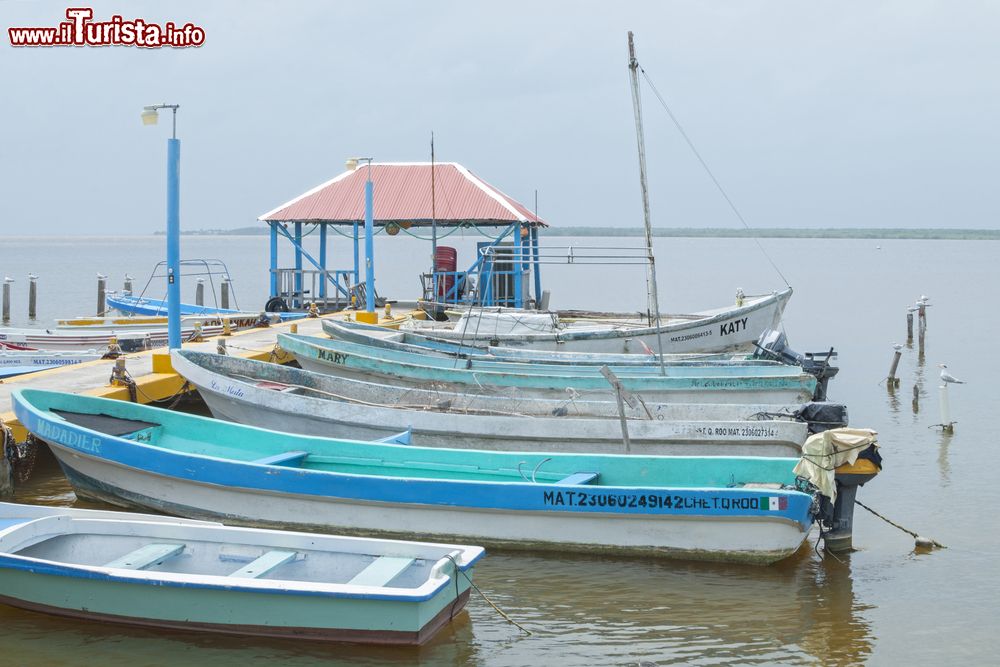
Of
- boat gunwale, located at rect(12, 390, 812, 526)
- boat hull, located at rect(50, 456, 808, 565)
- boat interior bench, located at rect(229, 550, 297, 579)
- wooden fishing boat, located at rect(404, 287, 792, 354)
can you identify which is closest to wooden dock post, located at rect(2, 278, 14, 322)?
wooden fishing boat, located at rect(404, 287, 792, 354)

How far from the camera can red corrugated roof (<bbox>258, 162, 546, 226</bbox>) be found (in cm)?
2931

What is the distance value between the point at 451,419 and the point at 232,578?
4.55 m

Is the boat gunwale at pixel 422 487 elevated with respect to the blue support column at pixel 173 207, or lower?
lower

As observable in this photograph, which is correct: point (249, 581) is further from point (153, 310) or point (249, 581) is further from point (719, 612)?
point (153, 310)

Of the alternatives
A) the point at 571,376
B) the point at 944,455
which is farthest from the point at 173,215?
the point at 944,455

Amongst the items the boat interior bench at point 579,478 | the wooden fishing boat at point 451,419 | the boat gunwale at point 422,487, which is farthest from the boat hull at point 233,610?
the wooden fishing boat at point 451,419

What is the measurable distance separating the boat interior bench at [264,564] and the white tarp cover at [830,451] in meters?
4.55

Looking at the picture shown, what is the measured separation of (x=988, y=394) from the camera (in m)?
22.3

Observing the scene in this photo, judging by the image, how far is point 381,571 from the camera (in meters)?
7.64

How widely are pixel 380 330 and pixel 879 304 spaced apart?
136 feet

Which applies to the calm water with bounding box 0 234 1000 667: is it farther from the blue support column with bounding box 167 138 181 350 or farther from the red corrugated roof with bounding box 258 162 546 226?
the red corrugated roof with bounding box 258 162 546 226

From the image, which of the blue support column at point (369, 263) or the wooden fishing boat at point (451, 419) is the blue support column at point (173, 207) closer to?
the wooden fishing boat at point (451, 419)

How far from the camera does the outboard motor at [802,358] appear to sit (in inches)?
632

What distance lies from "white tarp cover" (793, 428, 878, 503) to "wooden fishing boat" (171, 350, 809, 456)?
149 cm
